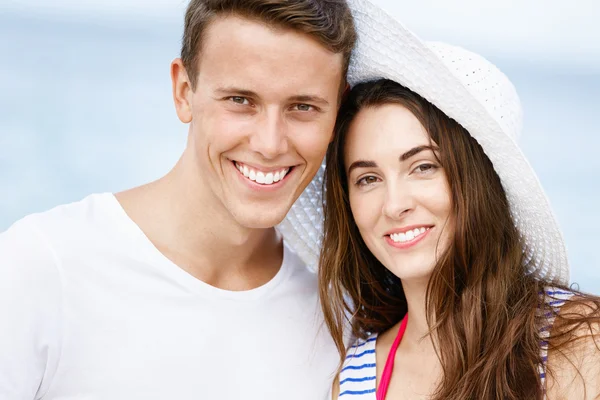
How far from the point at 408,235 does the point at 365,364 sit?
0.55 m

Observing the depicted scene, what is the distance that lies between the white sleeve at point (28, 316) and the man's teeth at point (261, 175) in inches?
24.8

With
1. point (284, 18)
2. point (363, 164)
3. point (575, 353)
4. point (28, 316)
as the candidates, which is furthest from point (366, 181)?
point (28, 316)

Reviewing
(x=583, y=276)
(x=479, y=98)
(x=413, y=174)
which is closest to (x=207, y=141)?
(x=413, y=174)

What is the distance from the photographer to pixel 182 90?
9.07ft

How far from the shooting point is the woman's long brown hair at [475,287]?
101 inches

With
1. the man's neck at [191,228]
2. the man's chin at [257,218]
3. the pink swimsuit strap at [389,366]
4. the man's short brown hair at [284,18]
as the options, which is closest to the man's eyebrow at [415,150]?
the man's short brown hair at [284,18]

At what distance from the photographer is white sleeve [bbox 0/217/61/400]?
239cm

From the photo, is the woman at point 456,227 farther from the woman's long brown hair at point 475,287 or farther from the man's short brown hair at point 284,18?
the man's short brown hair at point 284,18

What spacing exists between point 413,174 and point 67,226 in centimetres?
109

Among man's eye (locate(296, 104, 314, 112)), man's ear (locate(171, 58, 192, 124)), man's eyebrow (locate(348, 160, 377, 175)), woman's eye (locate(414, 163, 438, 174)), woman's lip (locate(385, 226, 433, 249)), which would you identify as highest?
man's ear (locate(171, 58, 192, 124))

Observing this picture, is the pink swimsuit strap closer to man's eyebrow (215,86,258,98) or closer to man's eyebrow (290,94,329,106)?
man's eyebrow (290,94,329,106)

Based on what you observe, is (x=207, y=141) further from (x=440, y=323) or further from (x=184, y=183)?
(x=440, y=323)

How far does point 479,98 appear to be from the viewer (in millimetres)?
2547

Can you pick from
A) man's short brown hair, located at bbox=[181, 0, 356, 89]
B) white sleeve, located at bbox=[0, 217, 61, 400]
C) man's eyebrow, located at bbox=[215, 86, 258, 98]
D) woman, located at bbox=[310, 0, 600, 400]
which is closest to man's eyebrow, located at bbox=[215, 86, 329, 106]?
man's eyebrow, located at bbox=[215, 86, 258, 98]
